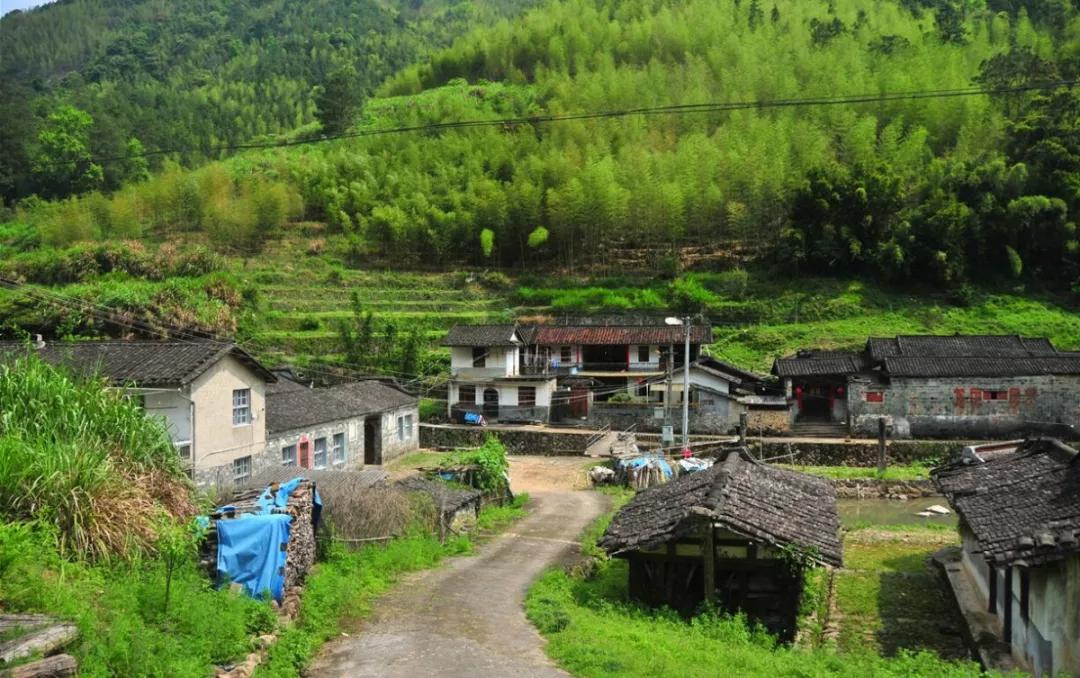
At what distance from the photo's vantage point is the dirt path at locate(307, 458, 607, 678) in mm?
8141

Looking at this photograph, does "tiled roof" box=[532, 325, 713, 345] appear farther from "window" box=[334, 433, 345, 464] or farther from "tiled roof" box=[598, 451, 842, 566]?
"tiled roof" box=[598, 451, 842, 566]

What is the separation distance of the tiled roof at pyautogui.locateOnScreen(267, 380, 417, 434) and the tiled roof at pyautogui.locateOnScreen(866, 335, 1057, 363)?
17775 mm

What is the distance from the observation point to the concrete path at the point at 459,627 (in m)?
8.12

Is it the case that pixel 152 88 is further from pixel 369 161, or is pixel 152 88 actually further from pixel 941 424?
pixel 941 424

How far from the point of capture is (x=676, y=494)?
40.2 feet

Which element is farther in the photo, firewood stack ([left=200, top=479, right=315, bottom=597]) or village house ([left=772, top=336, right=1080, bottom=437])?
village house ([left=772, top=336, right=1080, bottom=437])

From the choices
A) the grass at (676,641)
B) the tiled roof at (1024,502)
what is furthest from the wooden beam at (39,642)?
the tiled roof at (1024,502)

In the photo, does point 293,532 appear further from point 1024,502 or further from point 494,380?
point 494,380

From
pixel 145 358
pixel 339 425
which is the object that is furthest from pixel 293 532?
pixel 339 425

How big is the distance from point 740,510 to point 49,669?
7766 mm

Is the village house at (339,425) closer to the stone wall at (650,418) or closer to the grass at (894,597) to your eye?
the stone wall at (650,418)

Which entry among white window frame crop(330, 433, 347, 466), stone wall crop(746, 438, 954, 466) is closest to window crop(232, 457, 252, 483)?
white window frame crop(330, 433, 347, 466)

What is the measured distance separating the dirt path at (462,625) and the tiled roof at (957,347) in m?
19.4

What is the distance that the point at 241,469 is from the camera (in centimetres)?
1853
